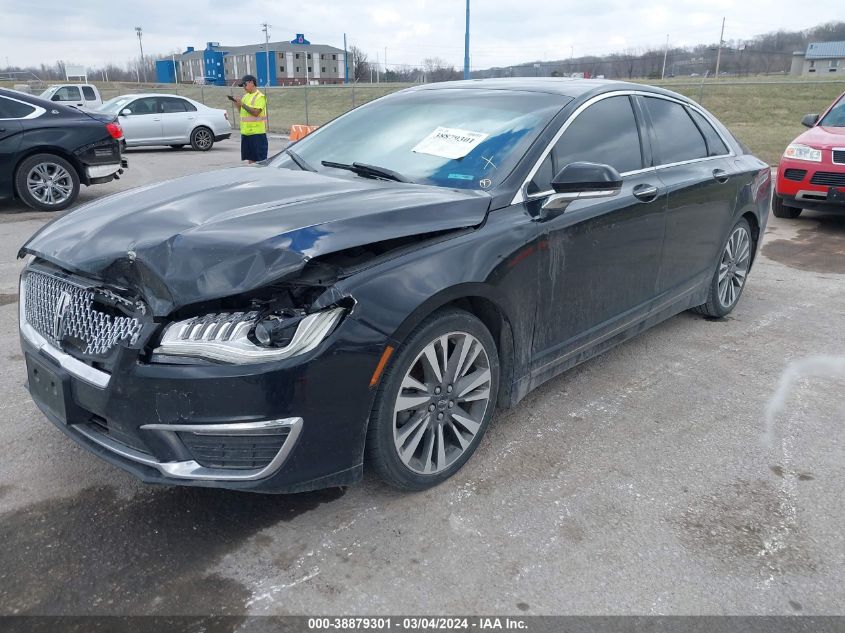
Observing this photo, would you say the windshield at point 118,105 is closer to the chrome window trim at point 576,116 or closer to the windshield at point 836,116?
the windshield at point 836,116

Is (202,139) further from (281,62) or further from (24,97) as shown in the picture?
(281,62)

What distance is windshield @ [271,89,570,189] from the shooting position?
333cm

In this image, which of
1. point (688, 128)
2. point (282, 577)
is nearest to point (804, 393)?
point (688, 128)

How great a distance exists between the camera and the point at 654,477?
10.3 feet

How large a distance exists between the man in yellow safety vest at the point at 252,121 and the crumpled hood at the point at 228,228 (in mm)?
9493

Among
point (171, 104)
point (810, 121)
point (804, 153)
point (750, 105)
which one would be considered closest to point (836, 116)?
point (810, 121)

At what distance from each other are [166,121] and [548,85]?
16.4 metres

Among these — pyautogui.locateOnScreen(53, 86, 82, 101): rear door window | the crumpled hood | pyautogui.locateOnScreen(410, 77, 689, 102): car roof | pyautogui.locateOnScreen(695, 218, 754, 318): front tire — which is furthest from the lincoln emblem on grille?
pyautogui.locateOnScreen(53, 86, 82, 101): rear door window

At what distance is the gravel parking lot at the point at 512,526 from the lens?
2373 mm

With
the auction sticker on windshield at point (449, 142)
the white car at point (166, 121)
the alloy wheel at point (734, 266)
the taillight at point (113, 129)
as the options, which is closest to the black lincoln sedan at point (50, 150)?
the taillight at point (113, 129)

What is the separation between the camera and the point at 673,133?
4.47 meters

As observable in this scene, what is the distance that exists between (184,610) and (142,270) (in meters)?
1.14

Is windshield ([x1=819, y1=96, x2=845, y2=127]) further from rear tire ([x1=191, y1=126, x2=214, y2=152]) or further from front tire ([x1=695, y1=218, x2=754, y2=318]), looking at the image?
rear tire ([x1=191, y1=126, x2=214, y2=152])

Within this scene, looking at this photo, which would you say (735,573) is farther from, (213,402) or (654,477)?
(213,402)
